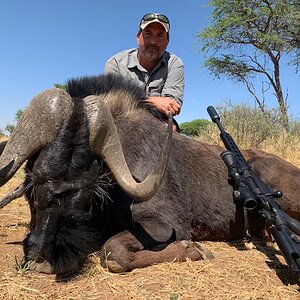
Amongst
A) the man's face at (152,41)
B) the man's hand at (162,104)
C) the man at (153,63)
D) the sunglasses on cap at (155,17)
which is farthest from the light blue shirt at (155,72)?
the man's hand at (162,104)

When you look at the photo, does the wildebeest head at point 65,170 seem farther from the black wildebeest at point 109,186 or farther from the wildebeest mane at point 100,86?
the wildebeest mane at point 100,86

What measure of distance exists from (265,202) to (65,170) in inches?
75.4

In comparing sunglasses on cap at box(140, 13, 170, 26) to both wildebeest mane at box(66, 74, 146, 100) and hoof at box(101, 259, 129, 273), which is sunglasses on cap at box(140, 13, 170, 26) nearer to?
wildebeest mane at box(66, 74, 146, 100)

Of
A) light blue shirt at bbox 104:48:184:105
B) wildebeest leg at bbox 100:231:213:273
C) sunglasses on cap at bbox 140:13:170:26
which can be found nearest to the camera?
wildebeest leg at bbox 100:231:213:273

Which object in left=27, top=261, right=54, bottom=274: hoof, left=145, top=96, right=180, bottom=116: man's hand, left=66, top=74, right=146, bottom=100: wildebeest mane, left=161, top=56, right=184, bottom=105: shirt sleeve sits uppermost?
left=161, top=56, right=184, bottom=105: shirt sleeve

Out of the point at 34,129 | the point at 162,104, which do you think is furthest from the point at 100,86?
the point at 34,129

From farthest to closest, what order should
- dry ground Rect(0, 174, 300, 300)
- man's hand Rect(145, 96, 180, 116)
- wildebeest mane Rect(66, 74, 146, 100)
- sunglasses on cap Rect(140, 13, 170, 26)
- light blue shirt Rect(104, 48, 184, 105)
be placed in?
light blue shirt Rect(104, 48, 184, 105), sunglasses on cap Rect(140, 13, 170, 26), man's hand Rect(145, 96, 180, 116), wildebeest mane Rect(66, 74, 146, 100), dry ground Rect(0, 174, 300, 300)

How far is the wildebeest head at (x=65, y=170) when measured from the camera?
→ 3.06m

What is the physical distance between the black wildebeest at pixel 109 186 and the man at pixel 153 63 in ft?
5.10

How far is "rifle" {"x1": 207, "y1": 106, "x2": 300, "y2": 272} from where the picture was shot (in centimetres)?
317

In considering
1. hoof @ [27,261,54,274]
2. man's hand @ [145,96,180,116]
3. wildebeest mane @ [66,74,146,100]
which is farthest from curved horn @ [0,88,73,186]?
man's hand @ [145,96,180,116]

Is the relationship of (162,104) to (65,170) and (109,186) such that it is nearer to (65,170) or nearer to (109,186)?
(109,186)

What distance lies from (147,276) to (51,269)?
75cm

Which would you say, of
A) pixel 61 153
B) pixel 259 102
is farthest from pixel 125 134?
pixel 259 102
